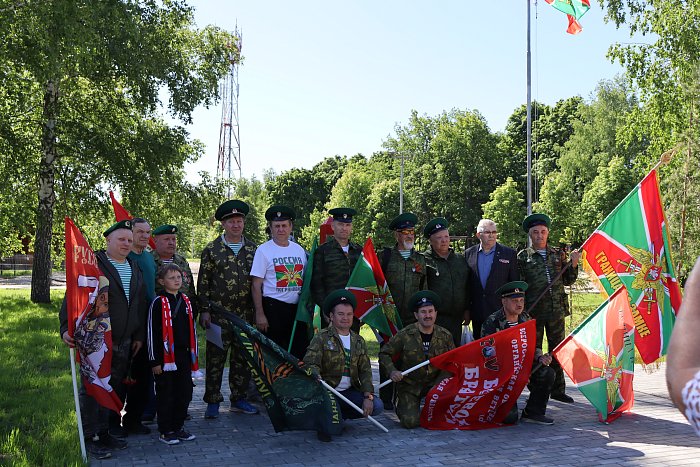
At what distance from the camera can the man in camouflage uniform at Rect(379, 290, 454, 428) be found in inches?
272

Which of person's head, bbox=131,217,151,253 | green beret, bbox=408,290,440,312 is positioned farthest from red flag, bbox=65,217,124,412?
green beret, bbox=408,290,440,312

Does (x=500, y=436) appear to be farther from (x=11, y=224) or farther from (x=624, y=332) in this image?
(x=11, y=224)

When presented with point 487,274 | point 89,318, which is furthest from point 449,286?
point 89,318

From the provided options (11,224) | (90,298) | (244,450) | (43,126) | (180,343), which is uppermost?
(43,126)

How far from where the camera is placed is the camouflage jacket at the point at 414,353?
6.94 metres

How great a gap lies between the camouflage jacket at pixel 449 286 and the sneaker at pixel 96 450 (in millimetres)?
3615

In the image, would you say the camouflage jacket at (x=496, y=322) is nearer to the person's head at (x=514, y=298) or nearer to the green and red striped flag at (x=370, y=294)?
the person's head at (x=514, y=298)

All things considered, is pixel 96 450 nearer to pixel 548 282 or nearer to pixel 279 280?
pixel 279 280

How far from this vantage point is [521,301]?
22.9 feet

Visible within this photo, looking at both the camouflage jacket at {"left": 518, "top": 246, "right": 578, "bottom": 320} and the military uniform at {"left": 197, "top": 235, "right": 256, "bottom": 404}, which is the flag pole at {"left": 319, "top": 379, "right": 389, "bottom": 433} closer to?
the military uniform at {"left": 197, "top": 235, "right": 256, "bottom": 404}

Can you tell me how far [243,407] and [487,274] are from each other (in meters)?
2.99

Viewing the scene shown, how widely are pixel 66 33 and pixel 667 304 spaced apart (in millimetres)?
10281

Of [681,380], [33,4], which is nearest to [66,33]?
[33,4]

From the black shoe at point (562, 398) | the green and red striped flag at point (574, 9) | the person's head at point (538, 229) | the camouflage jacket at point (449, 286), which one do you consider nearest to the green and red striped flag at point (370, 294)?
the camouflage jacket at point (449, 286)
